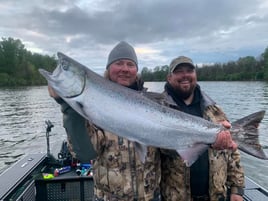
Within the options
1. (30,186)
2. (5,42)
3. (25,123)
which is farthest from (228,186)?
(5,42)

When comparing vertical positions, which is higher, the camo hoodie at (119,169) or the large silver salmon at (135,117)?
the large silver salmon at (135,117)

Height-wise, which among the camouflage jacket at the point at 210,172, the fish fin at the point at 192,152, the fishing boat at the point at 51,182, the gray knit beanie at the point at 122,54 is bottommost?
the fishing boat at the point at 51,182

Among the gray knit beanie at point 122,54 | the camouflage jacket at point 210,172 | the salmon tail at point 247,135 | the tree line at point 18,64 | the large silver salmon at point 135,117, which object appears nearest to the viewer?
the large silver salmon at point 135,117

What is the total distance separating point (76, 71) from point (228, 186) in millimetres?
2566

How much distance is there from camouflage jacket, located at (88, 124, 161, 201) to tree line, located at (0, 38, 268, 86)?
68831 mm

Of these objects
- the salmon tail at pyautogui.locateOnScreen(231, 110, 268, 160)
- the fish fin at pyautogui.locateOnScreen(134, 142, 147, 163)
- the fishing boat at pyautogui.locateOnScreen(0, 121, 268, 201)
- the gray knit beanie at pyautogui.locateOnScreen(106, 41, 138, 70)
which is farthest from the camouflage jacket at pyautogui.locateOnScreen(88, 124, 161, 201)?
the fishing boat at pyautogui.locateOnScreen(0, 121, 268, 201)

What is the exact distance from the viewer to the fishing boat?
181 inches

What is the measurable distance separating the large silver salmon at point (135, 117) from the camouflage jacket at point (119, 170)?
0.78 feet

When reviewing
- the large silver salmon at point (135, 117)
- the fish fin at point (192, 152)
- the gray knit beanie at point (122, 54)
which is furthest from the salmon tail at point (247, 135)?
the gray knit beanie at point (122, 54)

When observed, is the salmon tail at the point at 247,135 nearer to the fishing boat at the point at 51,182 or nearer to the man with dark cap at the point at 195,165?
the man with dark cap at the point at 195,165

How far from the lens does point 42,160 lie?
613cm

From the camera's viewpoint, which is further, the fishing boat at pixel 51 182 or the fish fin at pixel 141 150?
the fishing boat at pixel 51 182

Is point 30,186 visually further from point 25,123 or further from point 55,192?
point 25,123

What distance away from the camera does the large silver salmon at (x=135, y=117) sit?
8.56ft
